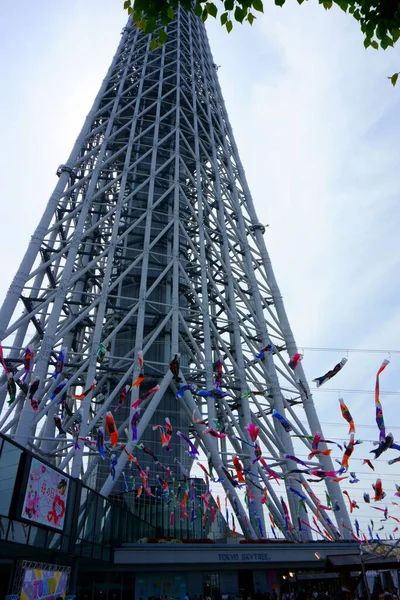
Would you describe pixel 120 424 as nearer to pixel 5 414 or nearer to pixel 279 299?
pixel 5 414

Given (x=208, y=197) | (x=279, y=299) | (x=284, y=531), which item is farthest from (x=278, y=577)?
(x=208, y=197)

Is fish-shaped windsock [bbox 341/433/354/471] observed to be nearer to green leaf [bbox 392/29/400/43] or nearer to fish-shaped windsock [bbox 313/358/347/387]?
fish-shaped windsock [bbox 313/358/347/387]

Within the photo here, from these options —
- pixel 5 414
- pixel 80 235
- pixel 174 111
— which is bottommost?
pixel 5 414

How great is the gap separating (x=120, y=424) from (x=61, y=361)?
804 cm

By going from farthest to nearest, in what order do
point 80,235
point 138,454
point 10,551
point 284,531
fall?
point 80,235
point 138,454
point 284,531
point 10,551

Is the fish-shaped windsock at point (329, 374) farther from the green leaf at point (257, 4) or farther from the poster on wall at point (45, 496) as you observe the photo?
the green leaf at point (257, 4)

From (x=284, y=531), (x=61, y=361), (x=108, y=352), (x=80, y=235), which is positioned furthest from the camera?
(x=108, y=352)

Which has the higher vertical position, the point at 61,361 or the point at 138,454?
the point at 61,361

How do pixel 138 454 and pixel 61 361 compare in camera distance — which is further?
pixel 138 454

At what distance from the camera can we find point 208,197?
4506 cm

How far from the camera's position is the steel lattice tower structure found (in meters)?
28.2

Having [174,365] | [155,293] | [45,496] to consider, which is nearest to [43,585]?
[45,496]

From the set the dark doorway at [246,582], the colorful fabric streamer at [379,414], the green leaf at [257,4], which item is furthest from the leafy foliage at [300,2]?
the dark doorway at [246,582]

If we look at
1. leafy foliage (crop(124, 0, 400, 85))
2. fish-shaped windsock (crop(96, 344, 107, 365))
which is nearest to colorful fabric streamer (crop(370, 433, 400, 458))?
fish-shaped windsock (crop(96, 344, 107, 365))
